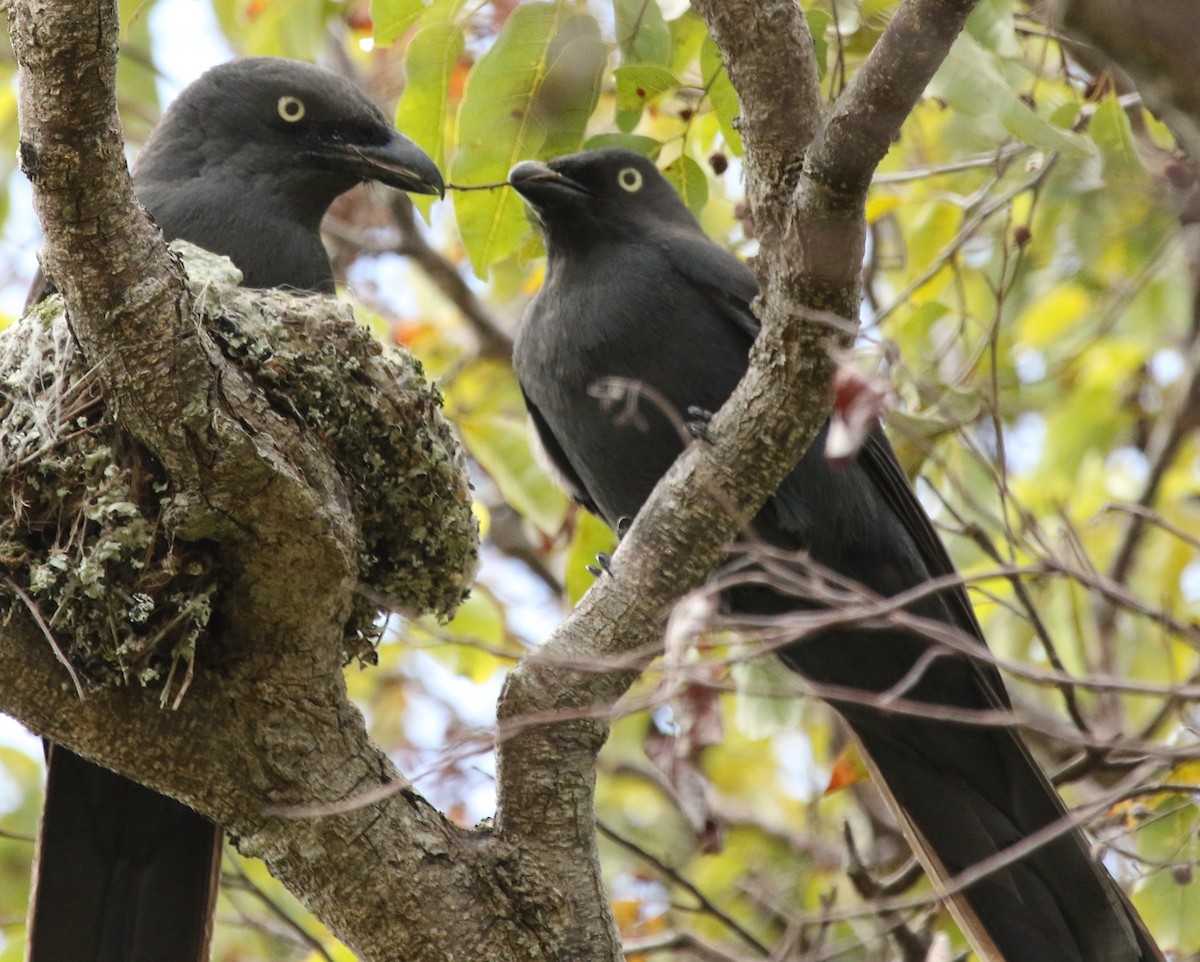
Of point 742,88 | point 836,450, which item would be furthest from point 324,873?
point 742,88

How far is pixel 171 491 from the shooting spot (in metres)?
3.57

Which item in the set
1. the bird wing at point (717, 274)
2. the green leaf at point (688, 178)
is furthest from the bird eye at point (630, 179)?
the green leaf at point (688, 178)

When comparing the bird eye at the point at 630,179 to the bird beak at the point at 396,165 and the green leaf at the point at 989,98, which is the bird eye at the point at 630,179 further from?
the green leaf at the point at 989,98

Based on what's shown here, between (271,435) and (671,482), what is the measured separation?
947 mm

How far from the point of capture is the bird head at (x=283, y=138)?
5.28 metres

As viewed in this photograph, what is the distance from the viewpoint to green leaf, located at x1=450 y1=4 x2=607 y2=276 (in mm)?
4422

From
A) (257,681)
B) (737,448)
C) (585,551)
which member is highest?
(585,551)

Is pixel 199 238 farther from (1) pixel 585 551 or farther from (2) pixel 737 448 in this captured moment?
(2) pixel 737 448

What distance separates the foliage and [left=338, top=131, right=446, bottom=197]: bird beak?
104mm

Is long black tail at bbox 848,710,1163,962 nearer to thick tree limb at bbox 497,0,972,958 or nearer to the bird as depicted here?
thick tree limb at bbox 497,0,972,958

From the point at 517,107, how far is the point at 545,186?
864 millimetres

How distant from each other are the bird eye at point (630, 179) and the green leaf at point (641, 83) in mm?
1117

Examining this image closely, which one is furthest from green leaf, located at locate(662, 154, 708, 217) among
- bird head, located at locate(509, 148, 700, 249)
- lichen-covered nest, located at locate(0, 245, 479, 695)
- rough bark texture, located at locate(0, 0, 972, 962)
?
rough bark texture, located at locate(0, 0, 972, 962)

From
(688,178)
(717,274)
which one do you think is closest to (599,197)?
(717,274)
